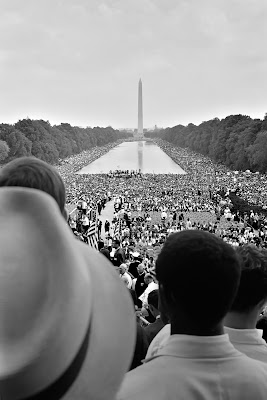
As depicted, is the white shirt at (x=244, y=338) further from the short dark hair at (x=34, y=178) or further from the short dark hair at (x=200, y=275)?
the short dark hair at (x=34, y=178)

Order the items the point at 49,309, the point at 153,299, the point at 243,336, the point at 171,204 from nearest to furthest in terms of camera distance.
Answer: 1. the point at 49,309
2. the point at 243,336
3. the point at 153,299
4. the point at 171,204

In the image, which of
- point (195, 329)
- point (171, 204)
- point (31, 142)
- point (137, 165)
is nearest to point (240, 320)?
point (195, 329)

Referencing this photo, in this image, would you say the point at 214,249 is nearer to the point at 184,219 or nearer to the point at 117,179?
the point at 184,219

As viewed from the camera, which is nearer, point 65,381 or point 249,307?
point 65,381

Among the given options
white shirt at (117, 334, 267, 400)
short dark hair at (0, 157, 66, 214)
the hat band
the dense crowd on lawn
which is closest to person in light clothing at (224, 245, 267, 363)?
white shirt at (117, 334, 267, 400)

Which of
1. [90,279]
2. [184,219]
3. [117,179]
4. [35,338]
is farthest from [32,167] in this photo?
[117,179]

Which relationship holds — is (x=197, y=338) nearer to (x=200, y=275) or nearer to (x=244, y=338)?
→ (x=200, y=275)

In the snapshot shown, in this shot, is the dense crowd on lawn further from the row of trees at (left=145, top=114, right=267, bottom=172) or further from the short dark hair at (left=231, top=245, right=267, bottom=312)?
the short dark hair at (left=231, top=245, right=267, bottom=312)

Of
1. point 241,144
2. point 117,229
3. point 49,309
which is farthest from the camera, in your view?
point 241,144
